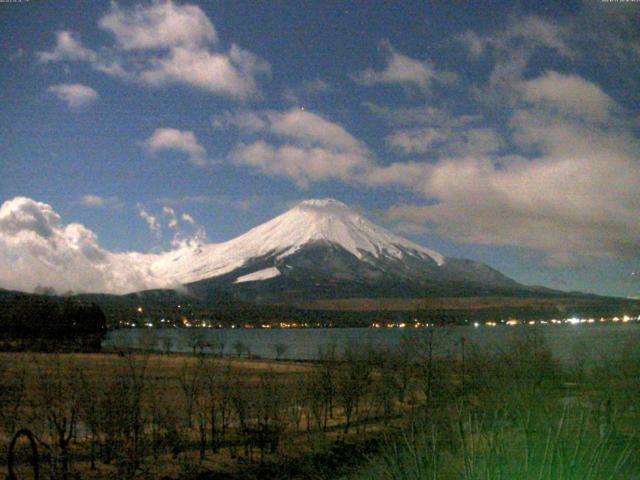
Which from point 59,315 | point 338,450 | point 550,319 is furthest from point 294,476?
point 550,319

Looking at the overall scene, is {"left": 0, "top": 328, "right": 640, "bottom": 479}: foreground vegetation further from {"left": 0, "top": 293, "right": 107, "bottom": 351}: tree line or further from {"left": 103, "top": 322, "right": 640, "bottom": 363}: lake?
{"left": 0, "top": 293, "right": 107, "bottom": 351}: tree line

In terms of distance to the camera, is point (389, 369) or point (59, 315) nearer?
point (389, 369)

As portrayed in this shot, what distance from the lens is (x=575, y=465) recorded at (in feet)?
19.8

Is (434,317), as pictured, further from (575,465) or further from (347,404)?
(575,465)

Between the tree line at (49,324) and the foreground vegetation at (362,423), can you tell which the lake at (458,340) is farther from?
the tree line at (49,324)

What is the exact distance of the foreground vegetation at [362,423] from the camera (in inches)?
274

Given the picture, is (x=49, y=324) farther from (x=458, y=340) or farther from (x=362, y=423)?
(x=362, y=423)

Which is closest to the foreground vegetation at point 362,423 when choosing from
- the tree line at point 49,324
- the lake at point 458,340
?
the lake at point 458,340

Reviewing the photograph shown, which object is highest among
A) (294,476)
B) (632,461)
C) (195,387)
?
(632,461)

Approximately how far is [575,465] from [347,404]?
1900 centimetres

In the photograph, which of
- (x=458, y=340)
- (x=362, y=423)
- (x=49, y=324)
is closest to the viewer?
(x=362, y=423)

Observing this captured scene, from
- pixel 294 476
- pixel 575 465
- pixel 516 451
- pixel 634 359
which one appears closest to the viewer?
pixel 575 465

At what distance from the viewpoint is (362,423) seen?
25078 mm

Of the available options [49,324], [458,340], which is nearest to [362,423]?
[458,340]
